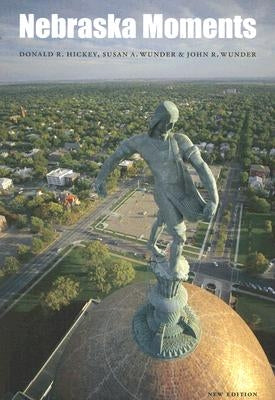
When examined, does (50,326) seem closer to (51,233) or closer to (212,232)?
(51,233)

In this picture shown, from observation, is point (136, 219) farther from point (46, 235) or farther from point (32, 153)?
point (32, 153)

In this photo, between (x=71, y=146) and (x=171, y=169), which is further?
(x=71, y=146)

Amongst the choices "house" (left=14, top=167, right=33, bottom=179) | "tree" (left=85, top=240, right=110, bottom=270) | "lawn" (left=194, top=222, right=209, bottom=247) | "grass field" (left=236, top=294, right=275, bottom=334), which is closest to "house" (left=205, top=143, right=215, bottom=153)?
"lawn" (left=194, top=222, right=209, bottom=247)

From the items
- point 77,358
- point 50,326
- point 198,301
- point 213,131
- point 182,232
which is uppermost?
point 213,131

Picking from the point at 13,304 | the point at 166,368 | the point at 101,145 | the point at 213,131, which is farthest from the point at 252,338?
the point at 213,131

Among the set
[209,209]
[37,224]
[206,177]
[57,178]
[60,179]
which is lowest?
[37,224]

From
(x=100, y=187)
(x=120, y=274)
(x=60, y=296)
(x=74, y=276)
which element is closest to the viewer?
(x=100, y=187)

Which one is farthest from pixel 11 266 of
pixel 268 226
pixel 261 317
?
pixel 268 226
